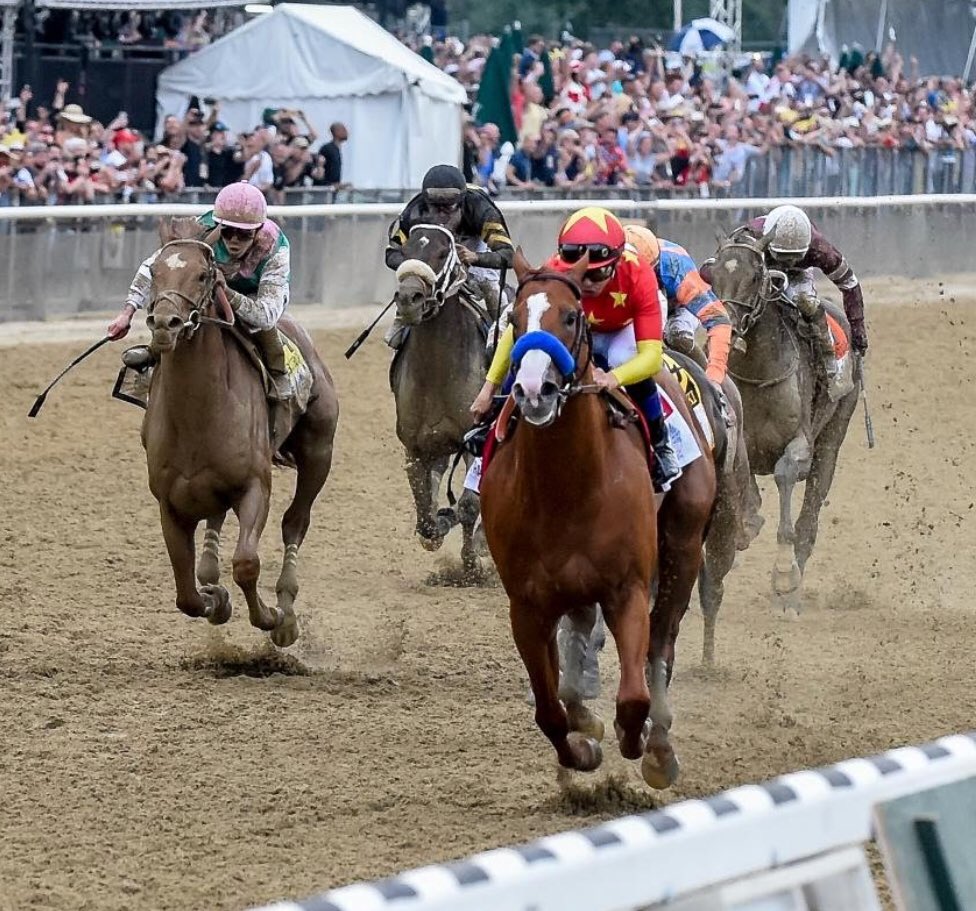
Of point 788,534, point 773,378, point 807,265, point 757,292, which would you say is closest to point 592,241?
point 757,292

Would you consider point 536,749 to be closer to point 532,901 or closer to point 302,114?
point 532,901

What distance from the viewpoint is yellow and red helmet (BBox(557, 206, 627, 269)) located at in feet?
19.6

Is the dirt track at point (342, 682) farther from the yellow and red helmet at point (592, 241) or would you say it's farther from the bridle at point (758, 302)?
the yellow and red helmet at point (592, 241)

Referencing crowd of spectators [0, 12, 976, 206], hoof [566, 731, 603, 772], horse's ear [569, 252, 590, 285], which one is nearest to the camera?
horse's ear [569, 252, 590, 285]

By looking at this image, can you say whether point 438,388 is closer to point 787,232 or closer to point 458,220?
point 458,220

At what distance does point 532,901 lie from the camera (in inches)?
118

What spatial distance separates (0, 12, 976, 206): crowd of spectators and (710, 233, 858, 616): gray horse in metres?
6.46

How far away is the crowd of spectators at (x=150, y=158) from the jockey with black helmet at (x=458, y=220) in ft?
19.6

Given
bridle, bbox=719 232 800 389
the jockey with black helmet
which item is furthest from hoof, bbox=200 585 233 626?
bridle, bbox=719 232 800 389

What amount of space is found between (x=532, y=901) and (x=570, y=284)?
2888 millimetres

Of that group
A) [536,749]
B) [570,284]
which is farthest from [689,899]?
[536,749]

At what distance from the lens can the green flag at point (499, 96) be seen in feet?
67.9

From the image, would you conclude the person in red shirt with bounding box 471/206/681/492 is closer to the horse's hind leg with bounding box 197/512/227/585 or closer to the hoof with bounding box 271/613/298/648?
the horse's hind leg with bounding box 197/512/227/585

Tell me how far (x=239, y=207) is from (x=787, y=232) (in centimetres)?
322
